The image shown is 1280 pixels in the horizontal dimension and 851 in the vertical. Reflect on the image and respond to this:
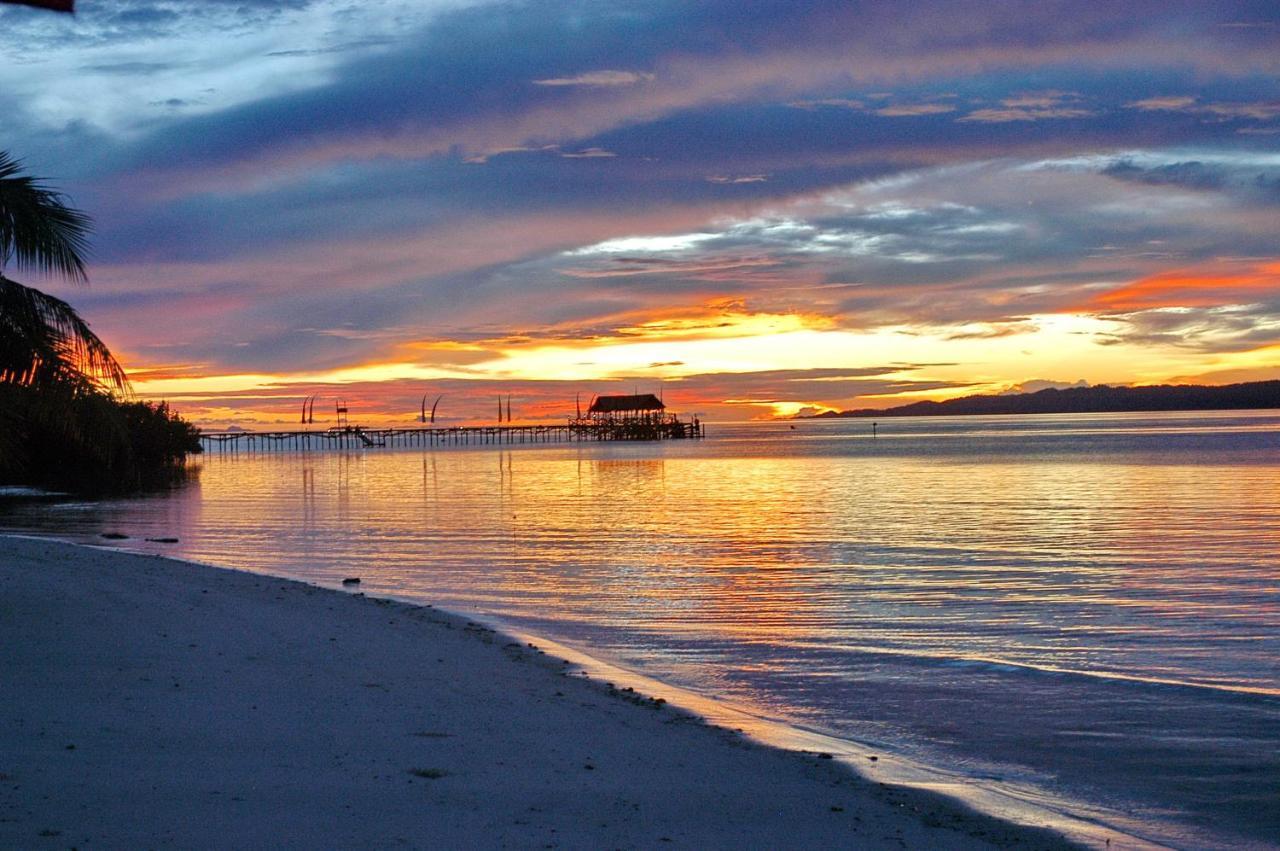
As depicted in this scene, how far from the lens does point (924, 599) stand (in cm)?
1789

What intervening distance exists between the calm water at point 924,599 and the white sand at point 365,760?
184 centimetres

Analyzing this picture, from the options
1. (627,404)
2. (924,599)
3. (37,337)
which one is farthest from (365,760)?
(627,404)

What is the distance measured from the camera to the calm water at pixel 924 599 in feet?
30.5

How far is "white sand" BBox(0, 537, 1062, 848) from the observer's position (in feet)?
19.7

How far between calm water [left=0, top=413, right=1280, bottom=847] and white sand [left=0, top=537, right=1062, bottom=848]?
184 cm

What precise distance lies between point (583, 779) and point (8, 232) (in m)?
8.80

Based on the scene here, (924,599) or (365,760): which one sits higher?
(365,760)

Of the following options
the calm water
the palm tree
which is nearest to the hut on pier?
the calm water

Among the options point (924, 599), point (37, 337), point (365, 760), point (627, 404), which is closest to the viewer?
point (365, 760)

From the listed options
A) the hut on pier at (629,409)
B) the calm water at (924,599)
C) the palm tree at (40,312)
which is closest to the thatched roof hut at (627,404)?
the hut on pier at (629,409)

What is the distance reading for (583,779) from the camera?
7.22m

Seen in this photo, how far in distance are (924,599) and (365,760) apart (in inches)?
492

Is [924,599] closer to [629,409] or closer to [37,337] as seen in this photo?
[37,337]

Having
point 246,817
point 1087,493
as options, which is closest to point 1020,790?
point 246,817
